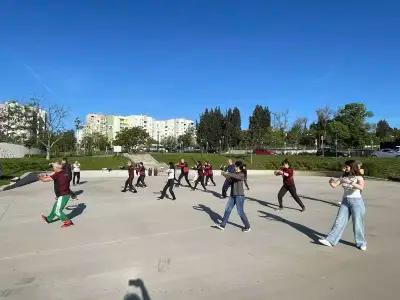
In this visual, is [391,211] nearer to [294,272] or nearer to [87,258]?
[294,272]

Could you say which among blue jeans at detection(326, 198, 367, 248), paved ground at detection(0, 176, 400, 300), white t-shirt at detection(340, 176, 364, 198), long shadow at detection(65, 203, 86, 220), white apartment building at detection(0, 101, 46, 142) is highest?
white apartment building at detection(0, 101, 46, 142)

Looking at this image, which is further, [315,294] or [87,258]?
[87,258]

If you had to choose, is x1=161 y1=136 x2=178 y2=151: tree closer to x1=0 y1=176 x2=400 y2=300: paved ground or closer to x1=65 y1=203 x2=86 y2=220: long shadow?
x1=65 y1=203 x2=86 y2=220: long shadow

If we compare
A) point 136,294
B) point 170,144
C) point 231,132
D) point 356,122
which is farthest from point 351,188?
point 170,144

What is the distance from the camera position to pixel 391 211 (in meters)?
14.9

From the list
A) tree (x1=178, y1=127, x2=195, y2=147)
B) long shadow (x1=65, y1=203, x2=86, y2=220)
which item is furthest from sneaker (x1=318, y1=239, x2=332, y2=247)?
tree (x1=178, y1=127, x2=195, y2=147)

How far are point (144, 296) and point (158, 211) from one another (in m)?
8.78

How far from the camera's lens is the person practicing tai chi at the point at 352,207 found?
858 cm

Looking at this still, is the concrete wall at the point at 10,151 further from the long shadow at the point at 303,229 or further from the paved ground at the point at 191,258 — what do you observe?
the long shadow at the point at 303,229

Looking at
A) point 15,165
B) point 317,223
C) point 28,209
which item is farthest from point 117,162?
point 317,223

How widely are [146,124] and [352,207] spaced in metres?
181

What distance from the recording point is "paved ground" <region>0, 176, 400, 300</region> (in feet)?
20.2

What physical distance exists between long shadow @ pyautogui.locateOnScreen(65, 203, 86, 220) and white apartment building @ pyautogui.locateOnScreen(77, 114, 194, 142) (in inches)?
5620

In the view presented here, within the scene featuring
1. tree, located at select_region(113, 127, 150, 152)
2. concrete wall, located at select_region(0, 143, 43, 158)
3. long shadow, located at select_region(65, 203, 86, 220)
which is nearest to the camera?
long shadow, located at select_region(65, 203, 86, 220)
